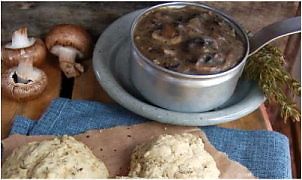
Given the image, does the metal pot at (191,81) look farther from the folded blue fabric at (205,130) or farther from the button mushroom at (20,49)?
the button mushroom at (20,49)

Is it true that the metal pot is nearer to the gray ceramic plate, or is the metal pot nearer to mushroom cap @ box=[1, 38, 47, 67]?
the gray ceramic plate

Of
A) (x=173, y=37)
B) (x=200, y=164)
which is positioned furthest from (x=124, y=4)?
(x=200, y=164)

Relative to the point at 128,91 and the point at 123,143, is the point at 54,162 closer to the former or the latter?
the point at 123,143

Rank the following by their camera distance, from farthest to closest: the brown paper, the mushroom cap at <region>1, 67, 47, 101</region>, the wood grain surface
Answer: the wood grain surface
the mushroom cap at <region>1, 67, 47, 101</region>
the brown paper

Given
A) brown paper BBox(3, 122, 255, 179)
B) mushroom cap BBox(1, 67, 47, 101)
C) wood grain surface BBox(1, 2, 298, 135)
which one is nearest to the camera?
brown paper BBox(3, 122, 255, 179)

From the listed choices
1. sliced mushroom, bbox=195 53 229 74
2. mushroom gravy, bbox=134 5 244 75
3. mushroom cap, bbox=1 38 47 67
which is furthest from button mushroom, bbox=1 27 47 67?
sliced mushroom, bbox=195 53 229 74

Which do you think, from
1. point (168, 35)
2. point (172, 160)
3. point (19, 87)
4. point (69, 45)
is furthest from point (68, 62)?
point (172, 160)
